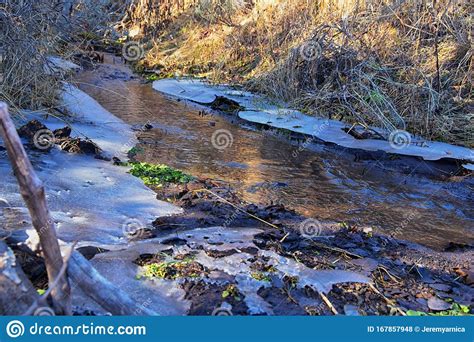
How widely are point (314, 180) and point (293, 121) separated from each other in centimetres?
250

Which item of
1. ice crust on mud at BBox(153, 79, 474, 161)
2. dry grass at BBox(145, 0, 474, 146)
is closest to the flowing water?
ice crust on mud at BBox(153, 79, 474, 161)

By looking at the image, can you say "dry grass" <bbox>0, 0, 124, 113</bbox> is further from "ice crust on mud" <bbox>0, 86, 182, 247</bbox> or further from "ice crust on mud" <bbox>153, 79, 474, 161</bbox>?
"ice crust on mud" <bbox>153, 79, 474, 161</bbox>

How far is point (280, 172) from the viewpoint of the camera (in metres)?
6.03

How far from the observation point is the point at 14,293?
193cm

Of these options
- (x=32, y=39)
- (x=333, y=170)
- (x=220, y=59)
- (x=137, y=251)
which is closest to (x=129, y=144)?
(x=32, y=39)

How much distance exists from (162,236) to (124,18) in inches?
657

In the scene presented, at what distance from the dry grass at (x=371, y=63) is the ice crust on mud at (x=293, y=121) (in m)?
0.34

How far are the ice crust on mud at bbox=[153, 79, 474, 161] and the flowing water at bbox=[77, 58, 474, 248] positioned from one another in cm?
26

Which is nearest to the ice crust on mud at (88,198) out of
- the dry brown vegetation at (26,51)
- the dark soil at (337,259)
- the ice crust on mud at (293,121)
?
the dark soil at (337,259)

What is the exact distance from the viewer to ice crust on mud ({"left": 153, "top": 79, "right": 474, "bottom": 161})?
6742 millimetres

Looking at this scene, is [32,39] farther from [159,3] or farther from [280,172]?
[159,3]

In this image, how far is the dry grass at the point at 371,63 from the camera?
7797 mm

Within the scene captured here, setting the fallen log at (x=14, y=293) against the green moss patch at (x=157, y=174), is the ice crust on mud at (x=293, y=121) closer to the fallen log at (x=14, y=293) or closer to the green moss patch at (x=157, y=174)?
the green moss patch at (x=157, y=174)

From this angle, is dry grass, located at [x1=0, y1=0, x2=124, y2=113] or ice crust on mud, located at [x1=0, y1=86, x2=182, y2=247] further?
dry grass, located at [x1=0, y1=0, x2=124, y2=113]
